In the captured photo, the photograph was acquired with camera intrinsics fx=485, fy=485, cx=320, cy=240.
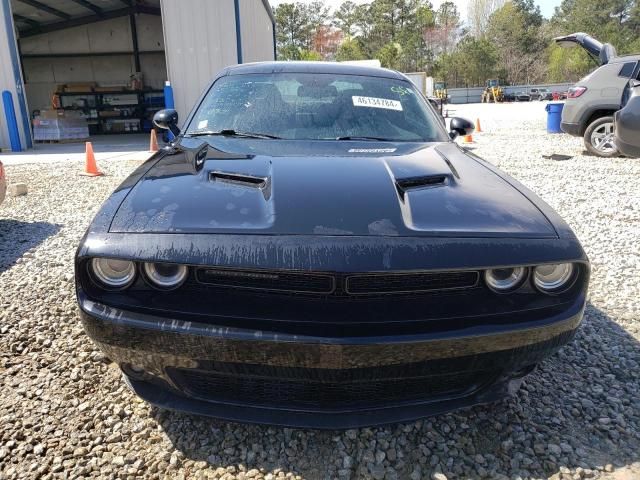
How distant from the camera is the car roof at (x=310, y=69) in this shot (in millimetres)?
3162

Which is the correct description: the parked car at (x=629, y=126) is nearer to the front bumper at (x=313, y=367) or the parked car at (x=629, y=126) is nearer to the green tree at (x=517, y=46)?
the front bumper at (x=313, y=367)

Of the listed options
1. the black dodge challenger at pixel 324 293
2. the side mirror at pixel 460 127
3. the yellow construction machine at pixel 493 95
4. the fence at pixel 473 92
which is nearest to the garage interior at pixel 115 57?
the side mirror at pixel 460 127

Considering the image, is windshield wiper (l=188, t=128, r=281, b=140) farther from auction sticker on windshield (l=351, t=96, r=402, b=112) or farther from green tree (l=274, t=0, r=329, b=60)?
green tree (l=274, t=0, r=329, b=60)

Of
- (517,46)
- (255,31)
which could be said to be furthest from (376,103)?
(517,46)

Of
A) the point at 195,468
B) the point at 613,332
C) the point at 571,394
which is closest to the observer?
the point at 195,468

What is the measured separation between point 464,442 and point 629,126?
6595mm

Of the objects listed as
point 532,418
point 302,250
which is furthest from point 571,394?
point 302,250

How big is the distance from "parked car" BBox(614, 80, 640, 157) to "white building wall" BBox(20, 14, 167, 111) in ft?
63.8

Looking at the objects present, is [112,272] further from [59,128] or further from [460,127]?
[59,128]

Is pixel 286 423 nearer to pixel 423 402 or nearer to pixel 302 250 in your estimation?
pixel 423 402

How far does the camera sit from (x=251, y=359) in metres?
1.56

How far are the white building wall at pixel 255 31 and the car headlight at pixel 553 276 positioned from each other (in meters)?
13.2

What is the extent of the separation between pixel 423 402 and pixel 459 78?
199 feet

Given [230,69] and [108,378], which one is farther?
[230,69]
